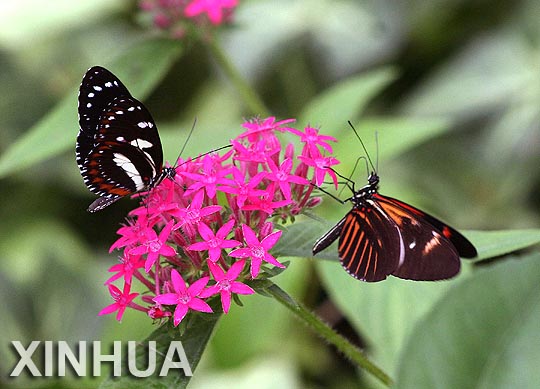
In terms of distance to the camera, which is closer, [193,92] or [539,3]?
[539,3]

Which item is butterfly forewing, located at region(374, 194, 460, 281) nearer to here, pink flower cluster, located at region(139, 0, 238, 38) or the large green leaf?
the large green leaf

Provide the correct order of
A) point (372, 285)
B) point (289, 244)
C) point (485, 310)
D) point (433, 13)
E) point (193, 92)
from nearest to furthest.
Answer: point (485, 310) → point (289, 244) → point (372, 285) → point (433, 13) → point (193, 92)

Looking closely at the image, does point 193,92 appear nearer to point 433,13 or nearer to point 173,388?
point 433,13

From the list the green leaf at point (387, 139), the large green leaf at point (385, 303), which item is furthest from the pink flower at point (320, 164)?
the green leaf at point (387, 139)

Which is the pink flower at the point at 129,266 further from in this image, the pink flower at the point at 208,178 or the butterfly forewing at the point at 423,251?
the butterfly forewing at the point at 423,251

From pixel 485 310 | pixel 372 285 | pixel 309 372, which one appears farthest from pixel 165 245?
pixel 309 372

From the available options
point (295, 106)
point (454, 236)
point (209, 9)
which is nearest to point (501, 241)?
point (454, 236)
